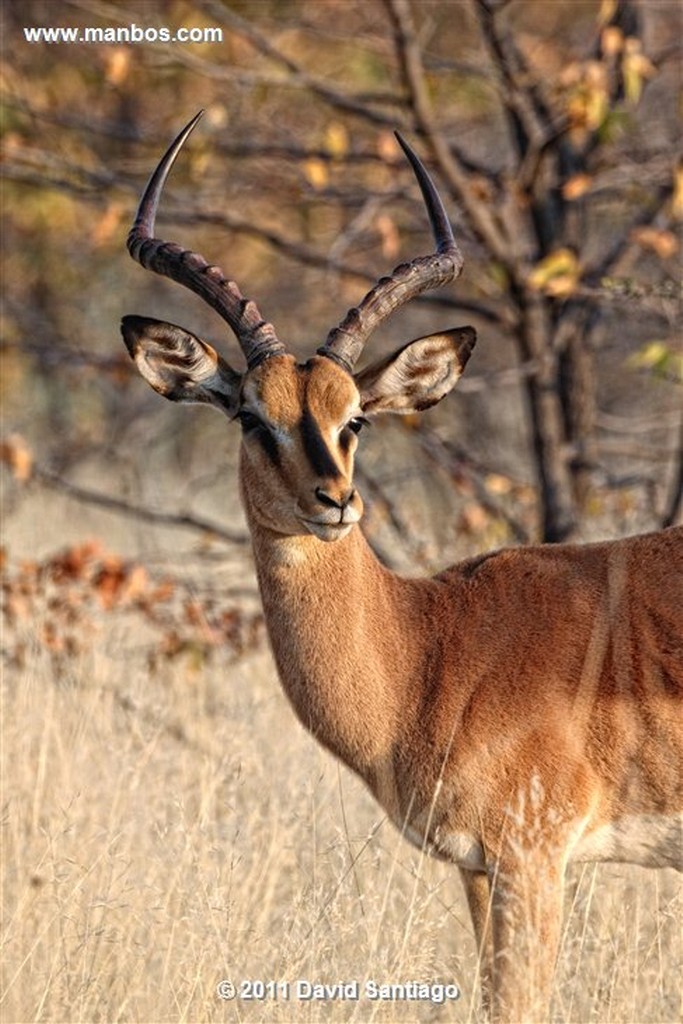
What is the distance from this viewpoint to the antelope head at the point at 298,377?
455 centimetres

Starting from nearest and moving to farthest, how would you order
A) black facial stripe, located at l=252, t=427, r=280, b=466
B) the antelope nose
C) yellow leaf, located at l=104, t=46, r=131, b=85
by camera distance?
the antelope nose
black facial stripe, located at l=252, t=427, r=280, b=466
yellow leaf, located at l=104, t=46, r=131, b=85

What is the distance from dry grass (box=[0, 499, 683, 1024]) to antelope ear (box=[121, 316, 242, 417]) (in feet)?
3.94

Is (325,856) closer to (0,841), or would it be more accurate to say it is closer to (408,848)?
(408,848)

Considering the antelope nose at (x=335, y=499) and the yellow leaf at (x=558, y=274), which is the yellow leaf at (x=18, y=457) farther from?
the antelope nose at (x=335, y=499)

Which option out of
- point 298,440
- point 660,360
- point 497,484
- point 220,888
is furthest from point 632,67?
point 220,888

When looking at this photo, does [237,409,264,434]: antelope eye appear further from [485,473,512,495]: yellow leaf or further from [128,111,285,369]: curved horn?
[485,473,512,495]: yellow leaf

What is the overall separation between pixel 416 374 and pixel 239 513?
8632mm

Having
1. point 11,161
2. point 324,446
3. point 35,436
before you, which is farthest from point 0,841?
point 35,436

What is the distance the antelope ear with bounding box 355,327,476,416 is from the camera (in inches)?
199

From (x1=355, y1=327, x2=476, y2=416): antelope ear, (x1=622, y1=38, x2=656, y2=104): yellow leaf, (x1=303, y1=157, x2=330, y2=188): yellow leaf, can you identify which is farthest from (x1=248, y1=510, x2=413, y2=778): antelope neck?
(x1=303, y1=157, x2=330, y2=188): yellow leaf

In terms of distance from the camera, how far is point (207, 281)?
5.01 m

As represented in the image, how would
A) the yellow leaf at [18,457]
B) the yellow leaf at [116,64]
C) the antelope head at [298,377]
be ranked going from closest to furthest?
the antelope head at [298,377]
the yellow leaf at [116,64]
the yellow leaf at [18,457]

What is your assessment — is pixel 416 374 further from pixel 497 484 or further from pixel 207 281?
pixel 497 484

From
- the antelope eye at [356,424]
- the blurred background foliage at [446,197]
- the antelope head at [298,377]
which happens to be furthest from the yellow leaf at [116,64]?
→ the antelope eye at [356,424]
